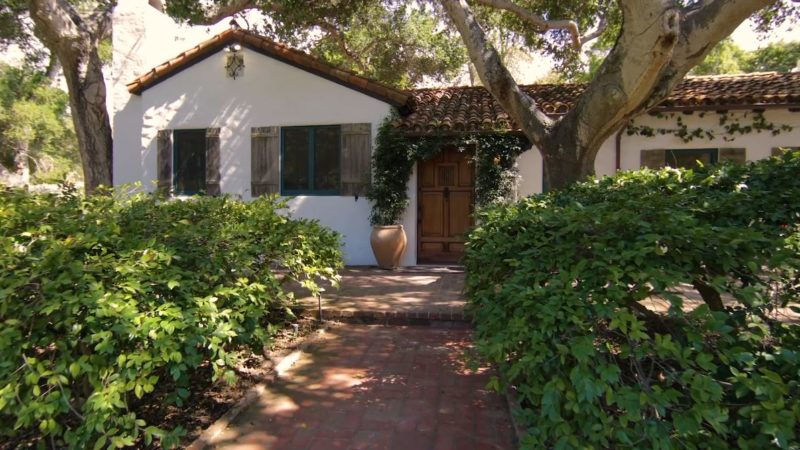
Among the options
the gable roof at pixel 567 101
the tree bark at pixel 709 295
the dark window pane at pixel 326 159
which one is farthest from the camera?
the dark window pane at pixel 326 159

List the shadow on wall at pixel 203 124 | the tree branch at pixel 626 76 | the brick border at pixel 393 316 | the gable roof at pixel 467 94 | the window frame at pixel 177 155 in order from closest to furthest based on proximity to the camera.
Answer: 1. the tree branch at pixel 626 76
2. the brick border at pixel 393 316
3. the gable roof at pixel 467 94
4. the shadow on wall at pixel 203 124
5. the window frame at pixel 177 155

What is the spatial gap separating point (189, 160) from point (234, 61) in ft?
7.56

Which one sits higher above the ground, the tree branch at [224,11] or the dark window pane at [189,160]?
the tree branch at [224,11]

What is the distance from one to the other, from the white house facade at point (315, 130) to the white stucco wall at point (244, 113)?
21mm

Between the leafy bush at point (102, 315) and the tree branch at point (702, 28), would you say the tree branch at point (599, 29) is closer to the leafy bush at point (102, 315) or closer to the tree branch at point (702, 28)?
the tree branch at point (702, 28)

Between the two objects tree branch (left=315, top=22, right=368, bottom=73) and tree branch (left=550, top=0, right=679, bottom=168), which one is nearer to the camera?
tree branch (left=550, top=0, right=679, bottom=168)

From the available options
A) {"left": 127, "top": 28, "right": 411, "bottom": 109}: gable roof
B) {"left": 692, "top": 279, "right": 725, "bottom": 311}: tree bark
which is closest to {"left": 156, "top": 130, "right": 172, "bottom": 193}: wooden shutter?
{"left": 127, "top": 28, "right": 411, "bottom": 109}: gable roof

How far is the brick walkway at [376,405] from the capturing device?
2998mm

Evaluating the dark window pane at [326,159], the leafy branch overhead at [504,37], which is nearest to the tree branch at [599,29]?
the leafy branch overhead at [504,37]

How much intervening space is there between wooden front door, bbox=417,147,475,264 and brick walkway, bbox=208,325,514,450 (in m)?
4.59

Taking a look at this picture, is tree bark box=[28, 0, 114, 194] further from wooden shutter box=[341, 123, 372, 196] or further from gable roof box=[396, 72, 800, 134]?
gable roof box=[396, 72, 800, 134]

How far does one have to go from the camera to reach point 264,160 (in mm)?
9898

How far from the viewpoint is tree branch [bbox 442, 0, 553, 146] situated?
6.60 metres

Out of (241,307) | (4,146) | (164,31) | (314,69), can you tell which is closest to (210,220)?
(241,307)
